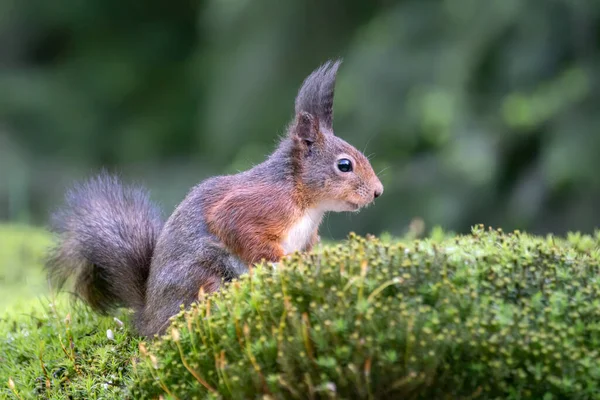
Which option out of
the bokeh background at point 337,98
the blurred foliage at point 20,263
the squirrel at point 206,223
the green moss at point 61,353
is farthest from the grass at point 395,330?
the blurred foliage at point 20,263

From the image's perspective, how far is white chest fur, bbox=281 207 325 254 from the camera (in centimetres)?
354

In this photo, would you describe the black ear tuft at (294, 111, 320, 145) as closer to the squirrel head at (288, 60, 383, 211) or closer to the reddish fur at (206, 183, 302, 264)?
the squirrel head at (288, 60, 383, 211)

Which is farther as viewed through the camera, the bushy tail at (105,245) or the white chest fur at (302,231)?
the bushy tail at (105,245)

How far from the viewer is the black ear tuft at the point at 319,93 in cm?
371

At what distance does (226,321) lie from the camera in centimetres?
260

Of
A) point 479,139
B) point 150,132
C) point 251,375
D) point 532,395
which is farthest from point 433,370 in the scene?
point 150,132

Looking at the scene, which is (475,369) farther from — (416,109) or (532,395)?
(416,109)

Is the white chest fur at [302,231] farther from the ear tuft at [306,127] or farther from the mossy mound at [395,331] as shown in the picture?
the mossy mound at [395,331]

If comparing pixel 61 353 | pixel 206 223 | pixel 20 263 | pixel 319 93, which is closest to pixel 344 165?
pixel 319 93

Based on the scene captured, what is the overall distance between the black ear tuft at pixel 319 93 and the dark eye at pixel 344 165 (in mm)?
192

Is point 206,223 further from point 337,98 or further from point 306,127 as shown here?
point 337,98

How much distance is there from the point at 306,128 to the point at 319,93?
166mm

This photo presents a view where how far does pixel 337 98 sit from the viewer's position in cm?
774

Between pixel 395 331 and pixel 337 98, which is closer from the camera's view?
pixel 395 331
